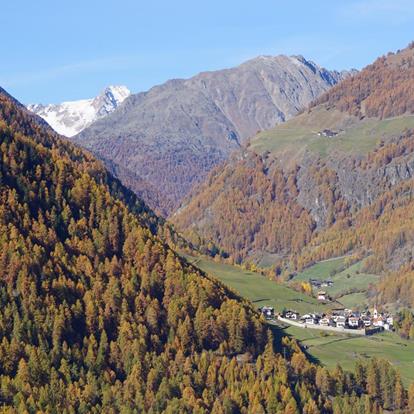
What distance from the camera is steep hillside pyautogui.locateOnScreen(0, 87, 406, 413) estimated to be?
148750 mm

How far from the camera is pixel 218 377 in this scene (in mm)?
158000

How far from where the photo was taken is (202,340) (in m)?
172

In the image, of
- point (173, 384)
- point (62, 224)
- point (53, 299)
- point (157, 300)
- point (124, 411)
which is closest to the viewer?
point (124, 411)

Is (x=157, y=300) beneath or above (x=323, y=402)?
above

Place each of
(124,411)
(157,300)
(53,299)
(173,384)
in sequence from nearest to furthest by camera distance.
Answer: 1. (124,411)
2. (173,384)
3. (53,299)
4. (157,300)

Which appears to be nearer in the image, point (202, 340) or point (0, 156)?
point (202, 340)

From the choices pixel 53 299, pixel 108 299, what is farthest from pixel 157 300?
pixel 53 299

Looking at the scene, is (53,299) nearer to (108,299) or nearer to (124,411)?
(108,299)

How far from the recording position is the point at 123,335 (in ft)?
539

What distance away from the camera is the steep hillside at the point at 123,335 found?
149m

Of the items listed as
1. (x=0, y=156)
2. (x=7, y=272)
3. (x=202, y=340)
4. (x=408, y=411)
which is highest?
(x=0, y=156)

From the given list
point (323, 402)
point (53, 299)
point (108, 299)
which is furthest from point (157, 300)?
point (323, 402)

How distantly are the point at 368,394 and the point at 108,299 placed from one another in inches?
1804

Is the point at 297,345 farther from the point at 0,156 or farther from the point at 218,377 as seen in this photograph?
the point at 0,156
